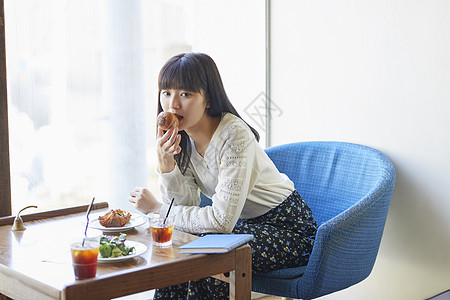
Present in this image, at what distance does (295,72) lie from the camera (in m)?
2.70

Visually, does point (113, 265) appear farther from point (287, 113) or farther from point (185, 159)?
point (287, 113)

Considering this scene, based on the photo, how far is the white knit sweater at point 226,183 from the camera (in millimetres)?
1772

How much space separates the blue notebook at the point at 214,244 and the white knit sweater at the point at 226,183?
0.25 meters

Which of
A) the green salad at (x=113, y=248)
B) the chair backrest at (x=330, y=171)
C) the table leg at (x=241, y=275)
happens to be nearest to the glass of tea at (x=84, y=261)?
the green salad at (x=113, y=248)

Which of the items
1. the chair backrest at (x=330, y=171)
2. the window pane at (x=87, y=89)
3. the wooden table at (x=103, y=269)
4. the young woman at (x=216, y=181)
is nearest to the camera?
the wooden table at (x=103, y=269)

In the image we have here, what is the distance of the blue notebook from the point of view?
1404 millimetres

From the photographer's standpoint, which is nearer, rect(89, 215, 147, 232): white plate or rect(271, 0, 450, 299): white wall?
rect(89, 215, 147, 232): white plate

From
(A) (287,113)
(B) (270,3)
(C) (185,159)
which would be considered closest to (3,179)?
(C) (185,159)

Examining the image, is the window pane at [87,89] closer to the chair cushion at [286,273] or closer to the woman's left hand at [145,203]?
the woman's left hand at [145,203]

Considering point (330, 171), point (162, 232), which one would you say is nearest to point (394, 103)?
Answer: point (330, 171)

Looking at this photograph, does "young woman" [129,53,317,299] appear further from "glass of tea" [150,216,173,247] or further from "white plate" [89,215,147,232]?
"glass of tea" [150,216,173,247]

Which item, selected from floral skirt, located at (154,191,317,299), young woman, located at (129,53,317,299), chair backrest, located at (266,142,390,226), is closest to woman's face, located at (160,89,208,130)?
young woman, located at (129,53,317,299)

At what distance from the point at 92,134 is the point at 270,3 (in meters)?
1.19

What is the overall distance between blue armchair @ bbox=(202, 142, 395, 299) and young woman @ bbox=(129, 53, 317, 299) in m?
0.12
